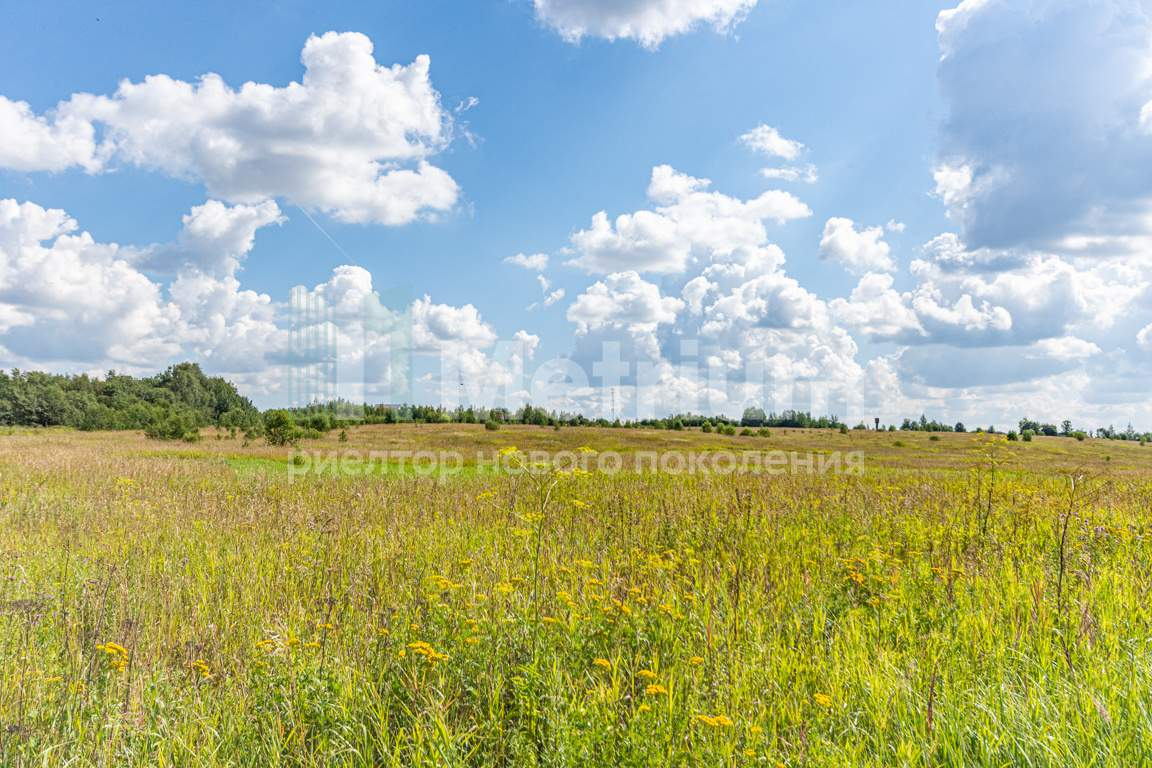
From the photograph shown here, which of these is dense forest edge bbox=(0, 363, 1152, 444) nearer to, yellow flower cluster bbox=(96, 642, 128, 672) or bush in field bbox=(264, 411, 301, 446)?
bush in field bbox=(264, 411, 301, 446)

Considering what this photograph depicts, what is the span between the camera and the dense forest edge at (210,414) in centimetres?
4866

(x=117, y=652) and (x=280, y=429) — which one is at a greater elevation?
(x=280, y=429)

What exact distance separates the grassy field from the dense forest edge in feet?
97.8

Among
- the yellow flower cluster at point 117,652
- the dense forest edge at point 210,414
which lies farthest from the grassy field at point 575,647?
the dense forest edge at point 210,414

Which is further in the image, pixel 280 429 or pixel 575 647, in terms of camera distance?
pixel 280 429

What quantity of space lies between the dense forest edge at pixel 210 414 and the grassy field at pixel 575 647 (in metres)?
29.8

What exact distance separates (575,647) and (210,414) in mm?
156949

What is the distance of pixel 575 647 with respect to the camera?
11.1 feet

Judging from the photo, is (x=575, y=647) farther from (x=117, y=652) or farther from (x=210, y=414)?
(x=210, y=414)

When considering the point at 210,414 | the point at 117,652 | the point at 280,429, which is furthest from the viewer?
the point at 210,414

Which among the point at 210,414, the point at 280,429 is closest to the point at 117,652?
the point at 280,429

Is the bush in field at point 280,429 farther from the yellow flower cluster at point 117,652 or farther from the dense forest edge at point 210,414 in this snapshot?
the yellow flower cluster at point 117,652

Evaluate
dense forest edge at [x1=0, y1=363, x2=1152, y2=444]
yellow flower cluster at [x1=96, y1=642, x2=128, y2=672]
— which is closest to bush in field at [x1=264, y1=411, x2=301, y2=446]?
dense forest edge at [x1=0, y1=363, x2=1152, y2=444]

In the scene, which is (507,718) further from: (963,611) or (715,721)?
(963,611)
